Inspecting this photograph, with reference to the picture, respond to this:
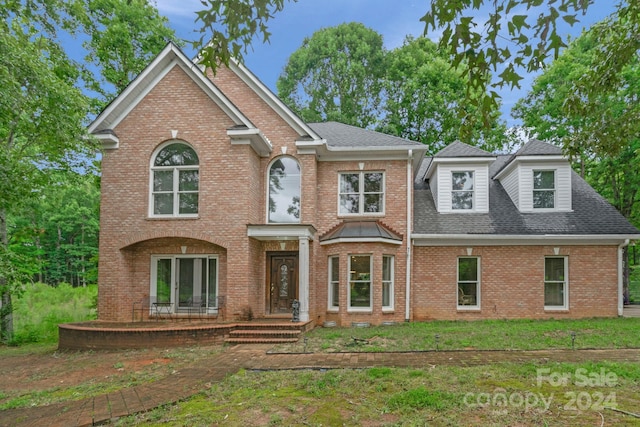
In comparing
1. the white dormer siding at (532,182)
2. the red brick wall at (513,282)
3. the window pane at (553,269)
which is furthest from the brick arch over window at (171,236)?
the window pane at (553,269)

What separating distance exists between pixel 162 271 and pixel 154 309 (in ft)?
4.13

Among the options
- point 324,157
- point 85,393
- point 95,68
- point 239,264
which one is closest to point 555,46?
point 85,393

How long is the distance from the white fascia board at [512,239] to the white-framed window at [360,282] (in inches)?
81.0

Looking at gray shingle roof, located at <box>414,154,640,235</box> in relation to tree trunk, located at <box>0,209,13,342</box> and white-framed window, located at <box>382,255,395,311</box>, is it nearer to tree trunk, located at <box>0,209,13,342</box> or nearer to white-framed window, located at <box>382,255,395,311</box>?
white-framed window, located at <box>382,255,395,311</box>

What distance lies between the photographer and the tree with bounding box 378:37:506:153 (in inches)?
985

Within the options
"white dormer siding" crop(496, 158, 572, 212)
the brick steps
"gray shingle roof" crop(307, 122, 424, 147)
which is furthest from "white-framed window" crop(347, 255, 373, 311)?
"white dormer siding" crop(496, 158, 572, 212)

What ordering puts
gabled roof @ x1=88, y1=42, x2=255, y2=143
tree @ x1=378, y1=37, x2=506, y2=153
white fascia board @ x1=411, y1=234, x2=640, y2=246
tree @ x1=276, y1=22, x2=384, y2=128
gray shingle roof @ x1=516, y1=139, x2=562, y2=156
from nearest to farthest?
gabled roof @ x1=88, y1=42, x2=255, y2=143 < white fascia board @ x1=411, y1=234, x2=640, y2=246 < gray shingle roof @ x1=516, y1=139, x2=562, y2=156 < tree @ x1=378, y1=37, x2=506, y2=153 < tree @ x1=276, y1=22, x2=384, y2=128

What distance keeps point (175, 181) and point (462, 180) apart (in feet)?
34.6

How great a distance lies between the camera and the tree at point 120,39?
18.2 m

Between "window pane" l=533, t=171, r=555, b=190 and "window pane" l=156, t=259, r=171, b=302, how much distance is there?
13.8 m

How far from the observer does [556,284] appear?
14250 millimetres

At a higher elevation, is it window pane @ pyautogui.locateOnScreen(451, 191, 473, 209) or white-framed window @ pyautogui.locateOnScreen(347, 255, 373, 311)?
window pane @ pyautogui.locateOnScreen(451, 191, 473, 209)

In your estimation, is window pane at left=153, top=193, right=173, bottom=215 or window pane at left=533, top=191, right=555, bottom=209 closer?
window pane at left=153, top=193, right=173, bottom=215

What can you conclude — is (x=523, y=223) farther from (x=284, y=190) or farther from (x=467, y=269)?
(x=284, y=190)
